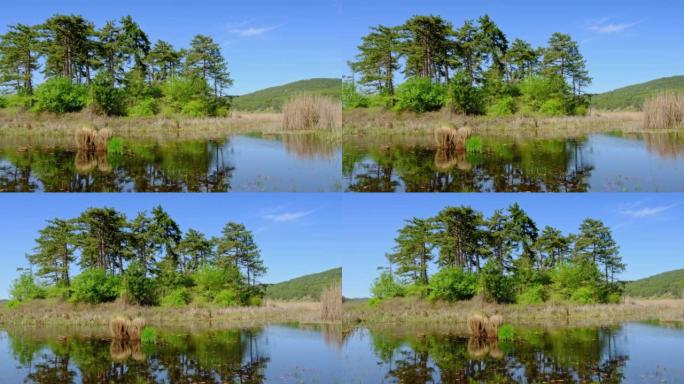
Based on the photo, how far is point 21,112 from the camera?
3095cm

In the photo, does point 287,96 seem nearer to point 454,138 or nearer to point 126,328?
point 454,138

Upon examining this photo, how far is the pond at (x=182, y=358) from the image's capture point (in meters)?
16.9

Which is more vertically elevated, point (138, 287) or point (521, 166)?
point (521, 166)

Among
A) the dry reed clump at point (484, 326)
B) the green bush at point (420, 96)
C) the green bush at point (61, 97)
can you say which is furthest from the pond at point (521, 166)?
the green bush at point (61, 97)

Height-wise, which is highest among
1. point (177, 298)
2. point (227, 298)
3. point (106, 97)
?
point (106, 97)

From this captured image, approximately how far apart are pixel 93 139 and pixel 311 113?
10.4m

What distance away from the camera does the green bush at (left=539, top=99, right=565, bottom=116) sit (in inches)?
1176

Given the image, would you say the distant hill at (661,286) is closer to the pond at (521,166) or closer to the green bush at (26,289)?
the pond at (521,166)

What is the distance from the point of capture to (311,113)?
2844 centimetres

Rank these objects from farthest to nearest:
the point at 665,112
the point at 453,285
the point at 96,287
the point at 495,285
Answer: the point at 96,287 → the point at 453,285 → the point at 495,285 → the point at 665,112

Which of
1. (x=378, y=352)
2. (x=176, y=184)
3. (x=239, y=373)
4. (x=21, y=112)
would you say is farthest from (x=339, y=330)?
(x=21, y=112)

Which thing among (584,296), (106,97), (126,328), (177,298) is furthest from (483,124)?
(177,298)

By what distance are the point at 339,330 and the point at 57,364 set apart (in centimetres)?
1234

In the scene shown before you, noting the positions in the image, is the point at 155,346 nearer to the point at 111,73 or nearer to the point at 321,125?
the point at 321,125
